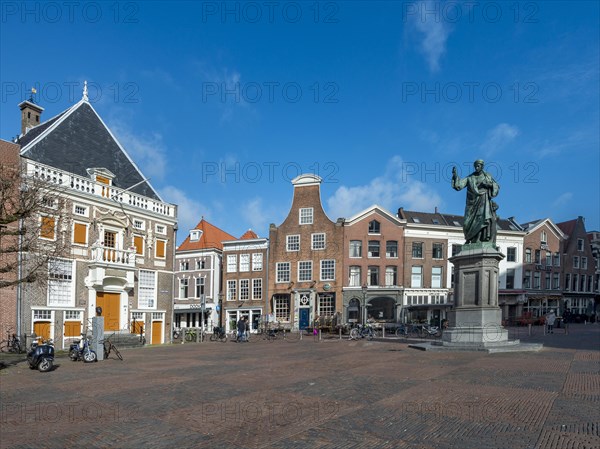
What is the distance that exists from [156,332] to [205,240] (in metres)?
25.3

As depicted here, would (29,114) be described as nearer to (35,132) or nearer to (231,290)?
(35,132)

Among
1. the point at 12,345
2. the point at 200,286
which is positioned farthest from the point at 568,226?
the point at 12,345

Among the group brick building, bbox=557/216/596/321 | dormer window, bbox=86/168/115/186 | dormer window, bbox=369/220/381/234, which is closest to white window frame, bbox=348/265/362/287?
dormer window, bbox=369/220/381/234

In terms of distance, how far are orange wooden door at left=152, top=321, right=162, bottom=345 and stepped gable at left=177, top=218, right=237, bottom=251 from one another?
75.0 ft

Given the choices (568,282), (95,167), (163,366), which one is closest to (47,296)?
(95,167)

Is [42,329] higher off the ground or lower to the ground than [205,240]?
lower

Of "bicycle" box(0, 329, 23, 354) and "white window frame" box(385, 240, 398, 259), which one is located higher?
"white window frame" box(385, 240, 398, 259)

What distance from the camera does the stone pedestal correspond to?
1905cm

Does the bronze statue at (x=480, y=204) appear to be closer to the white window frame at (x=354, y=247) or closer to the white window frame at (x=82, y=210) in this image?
the white window frame at (x=82, y=210)

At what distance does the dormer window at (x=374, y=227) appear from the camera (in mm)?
51062

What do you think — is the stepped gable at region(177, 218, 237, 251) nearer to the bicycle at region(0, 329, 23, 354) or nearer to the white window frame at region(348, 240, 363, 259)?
the white window frame at region(348, 240, 363, 259)

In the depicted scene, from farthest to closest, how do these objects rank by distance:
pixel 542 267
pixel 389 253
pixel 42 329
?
1. pixel 542 267
2. pixel 389 253
3. pixel 42 329

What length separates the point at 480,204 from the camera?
20.7 metres

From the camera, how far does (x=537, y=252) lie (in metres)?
59.0
